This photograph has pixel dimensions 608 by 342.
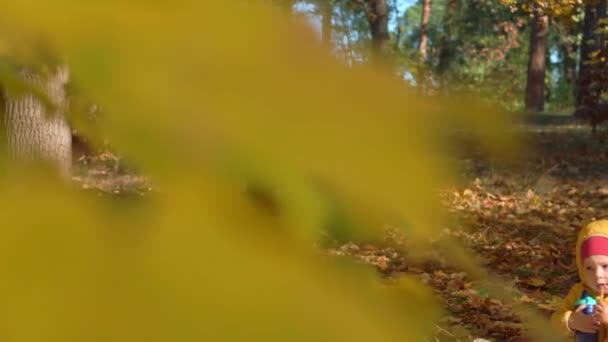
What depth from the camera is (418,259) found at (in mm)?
473

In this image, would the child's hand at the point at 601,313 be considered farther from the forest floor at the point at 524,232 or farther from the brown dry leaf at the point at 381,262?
the brown dry leaf at the point at 381,262

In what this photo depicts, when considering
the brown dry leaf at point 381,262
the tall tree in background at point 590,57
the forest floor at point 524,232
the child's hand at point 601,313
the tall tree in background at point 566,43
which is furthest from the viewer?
the tall tree in background at point 590,57

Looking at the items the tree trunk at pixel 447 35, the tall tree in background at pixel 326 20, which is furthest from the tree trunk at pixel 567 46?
the tall tree in background at pixel 326 20

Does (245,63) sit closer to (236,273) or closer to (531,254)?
(236,273)

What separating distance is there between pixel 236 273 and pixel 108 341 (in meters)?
0.05

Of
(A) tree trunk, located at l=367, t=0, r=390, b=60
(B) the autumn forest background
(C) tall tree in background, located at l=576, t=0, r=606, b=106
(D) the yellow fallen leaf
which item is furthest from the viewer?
(C) tall tree in background, located at l=576, t=0, r=606, b=106

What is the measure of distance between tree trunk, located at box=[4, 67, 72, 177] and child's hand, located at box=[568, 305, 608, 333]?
6.61ft

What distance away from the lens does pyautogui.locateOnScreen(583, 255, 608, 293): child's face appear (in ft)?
6.99

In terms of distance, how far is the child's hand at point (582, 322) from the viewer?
2.09 meters

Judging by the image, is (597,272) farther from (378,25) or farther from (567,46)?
(378,25)

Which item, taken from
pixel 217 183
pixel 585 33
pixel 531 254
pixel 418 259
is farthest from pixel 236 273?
pixel 585 33

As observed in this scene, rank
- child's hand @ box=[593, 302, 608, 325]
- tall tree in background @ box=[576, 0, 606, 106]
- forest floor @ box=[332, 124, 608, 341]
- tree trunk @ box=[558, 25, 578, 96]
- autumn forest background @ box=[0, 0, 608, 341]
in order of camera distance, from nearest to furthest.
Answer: autumn forest background @ box=[0, 0, 608, 341], forest floor @ box=[332, 124, 608, 341], child's hand @ box=[593, 302, 608, 325], tree trunk @ box=[558, 25, 578, 96], tall tree in background @ box=[576, 0, 606, 106]

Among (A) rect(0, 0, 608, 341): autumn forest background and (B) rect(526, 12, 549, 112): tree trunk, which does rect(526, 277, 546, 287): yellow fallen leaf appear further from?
(A) rect(0, 0, 608, 341): autumn forest background

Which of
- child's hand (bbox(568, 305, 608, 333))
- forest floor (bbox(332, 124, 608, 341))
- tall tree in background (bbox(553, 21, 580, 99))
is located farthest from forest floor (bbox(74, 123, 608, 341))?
tall tree in background (bbox(553, 21, 580, 99))
